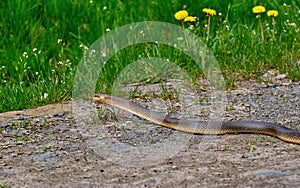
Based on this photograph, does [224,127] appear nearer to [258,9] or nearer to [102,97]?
[102,97]

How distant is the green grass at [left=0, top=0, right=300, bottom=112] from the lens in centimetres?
686

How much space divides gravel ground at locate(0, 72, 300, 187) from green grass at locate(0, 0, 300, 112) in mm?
401

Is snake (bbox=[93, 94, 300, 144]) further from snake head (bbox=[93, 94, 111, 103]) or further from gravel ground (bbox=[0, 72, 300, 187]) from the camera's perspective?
snake head (bbox=[93, 94, 111, 103])

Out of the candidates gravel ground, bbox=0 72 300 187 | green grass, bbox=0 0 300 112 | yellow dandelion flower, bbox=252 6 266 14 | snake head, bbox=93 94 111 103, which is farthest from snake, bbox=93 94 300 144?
yellow dandelion flower, bbox=252 6 266 14

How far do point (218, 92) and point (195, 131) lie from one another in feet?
4.04

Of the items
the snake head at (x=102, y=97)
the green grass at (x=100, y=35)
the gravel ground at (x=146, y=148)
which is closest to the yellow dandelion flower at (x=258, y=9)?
the green grass at (x=100, y=35)

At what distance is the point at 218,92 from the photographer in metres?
6.64

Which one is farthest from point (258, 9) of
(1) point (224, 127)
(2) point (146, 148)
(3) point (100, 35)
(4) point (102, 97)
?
(2) point (146, 148)

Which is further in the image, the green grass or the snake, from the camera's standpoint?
the green grass

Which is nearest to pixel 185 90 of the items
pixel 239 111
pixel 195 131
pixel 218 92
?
pixel 218 92

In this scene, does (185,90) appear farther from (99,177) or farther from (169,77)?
(99,177)

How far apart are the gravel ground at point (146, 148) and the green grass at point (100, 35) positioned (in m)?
0.40

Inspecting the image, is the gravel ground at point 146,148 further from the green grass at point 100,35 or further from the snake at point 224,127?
the green grass at point 100,35

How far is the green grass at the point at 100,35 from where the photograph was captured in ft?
22.5
